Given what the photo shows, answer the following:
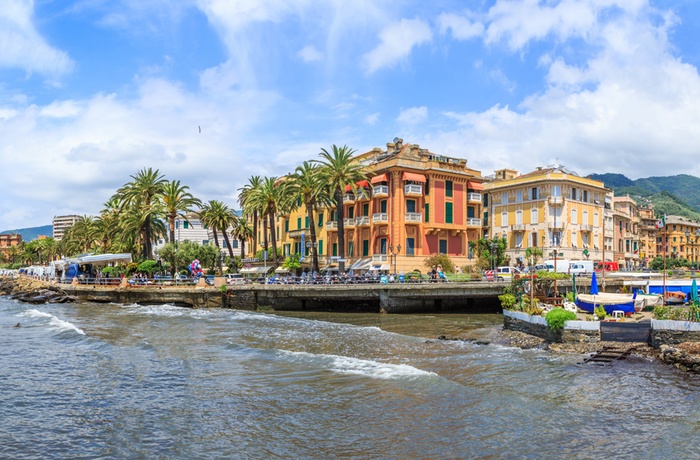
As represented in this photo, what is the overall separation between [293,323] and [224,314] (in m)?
9.02

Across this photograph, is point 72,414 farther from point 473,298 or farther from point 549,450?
point 473,298

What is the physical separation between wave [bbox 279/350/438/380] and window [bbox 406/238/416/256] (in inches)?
1471

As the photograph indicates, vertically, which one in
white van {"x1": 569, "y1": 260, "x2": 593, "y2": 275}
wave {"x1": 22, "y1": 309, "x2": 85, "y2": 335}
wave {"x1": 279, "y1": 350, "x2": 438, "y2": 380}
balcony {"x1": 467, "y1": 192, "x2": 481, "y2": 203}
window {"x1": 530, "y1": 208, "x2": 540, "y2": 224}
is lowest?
wave {"x1": 279, "y1": 350, "x2": 438, "y2": 380}

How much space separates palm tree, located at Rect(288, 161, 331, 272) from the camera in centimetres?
5756

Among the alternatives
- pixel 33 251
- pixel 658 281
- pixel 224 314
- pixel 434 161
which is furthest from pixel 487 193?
pixel 33 251

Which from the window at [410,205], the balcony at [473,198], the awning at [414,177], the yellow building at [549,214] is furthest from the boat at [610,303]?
the yellow building at [549,214]

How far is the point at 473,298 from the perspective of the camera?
47.4 m

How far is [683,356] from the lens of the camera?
20.6 metres

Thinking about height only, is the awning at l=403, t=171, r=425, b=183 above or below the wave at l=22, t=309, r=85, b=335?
above

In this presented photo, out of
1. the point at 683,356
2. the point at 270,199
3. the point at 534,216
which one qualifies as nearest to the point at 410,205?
the point at 270,199

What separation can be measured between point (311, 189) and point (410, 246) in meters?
11.9

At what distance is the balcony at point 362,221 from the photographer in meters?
62.8

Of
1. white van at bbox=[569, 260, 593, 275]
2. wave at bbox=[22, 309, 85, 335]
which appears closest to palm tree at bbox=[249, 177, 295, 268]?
wave at bbox=[22, 309, 85, 335]

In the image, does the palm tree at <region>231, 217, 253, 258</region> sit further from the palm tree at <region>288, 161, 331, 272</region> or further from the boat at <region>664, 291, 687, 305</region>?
the boat at <region>664, 291, 687, 305</region>
